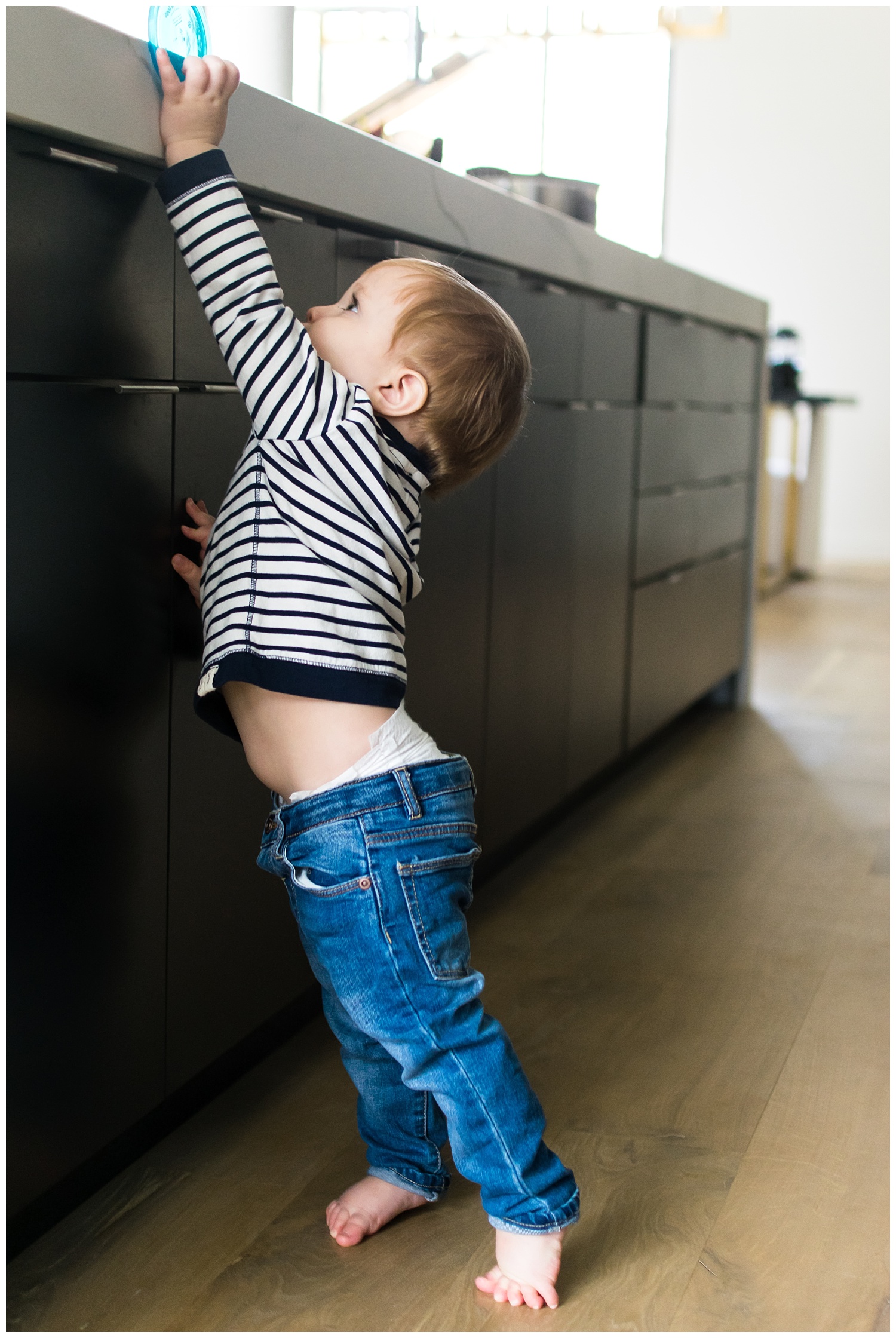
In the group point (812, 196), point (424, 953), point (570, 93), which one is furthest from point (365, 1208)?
point (812, 196)

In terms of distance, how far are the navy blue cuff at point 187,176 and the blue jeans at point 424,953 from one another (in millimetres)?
473

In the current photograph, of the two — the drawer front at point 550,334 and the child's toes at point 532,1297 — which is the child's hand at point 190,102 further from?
the child's toes at point 532,1297

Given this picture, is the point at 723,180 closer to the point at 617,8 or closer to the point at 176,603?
the point at 617,8

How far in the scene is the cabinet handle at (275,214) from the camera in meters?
1.23

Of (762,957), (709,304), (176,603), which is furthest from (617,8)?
(176,603)

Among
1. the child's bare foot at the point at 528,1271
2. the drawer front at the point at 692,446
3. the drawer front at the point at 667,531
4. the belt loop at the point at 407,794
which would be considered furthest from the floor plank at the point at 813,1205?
the drawer front at the point at 692,446

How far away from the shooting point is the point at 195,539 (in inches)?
46.3

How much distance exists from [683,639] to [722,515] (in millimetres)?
427

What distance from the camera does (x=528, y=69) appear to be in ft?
19.7

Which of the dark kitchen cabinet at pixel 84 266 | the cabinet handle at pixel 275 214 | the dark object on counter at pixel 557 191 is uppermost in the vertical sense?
the dark object on counter at pixel 557 191

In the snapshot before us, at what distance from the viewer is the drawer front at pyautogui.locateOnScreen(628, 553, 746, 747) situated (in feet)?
8.73

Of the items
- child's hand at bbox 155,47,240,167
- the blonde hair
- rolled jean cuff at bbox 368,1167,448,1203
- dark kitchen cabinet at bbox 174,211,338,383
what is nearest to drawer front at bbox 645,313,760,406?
dark kitchen cabinet at bbox 174,211,338,383

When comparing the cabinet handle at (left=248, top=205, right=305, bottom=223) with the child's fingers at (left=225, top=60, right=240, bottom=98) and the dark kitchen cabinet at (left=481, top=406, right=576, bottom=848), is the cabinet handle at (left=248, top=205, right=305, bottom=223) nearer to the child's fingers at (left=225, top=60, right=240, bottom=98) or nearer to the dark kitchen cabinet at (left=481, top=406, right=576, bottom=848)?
the child's fingers at (left=225, top=60, right=240, bottom=98)

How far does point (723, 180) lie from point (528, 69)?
58.1 inches
